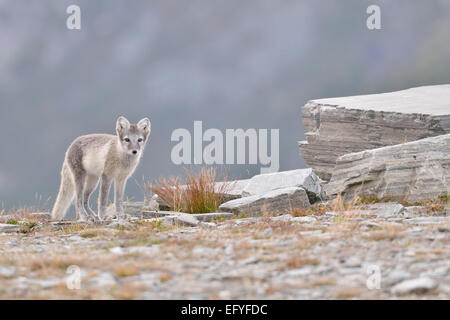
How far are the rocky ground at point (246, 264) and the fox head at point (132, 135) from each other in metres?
3.16

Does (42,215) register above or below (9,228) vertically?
below

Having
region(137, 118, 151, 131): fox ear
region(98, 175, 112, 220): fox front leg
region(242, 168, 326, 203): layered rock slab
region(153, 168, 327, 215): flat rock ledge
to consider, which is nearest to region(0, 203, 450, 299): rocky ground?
region(98, 175, 112, 220): fox front leg

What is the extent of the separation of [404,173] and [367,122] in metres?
4.57

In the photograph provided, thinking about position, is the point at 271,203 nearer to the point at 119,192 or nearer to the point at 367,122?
the point at 119,192

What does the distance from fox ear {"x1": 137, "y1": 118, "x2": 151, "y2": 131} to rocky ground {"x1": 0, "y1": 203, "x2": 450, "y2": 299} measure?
3656mm

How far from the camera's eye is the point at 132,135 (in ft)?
41.4

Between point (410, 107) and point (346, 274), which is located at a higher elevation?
point (410, 107)

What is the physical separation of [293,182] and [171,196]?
3.52 m

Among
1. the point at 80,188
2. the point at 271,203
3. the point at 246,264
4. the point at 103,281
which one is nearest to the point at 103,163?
the point at 80,188

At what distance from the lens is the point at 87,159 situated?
44.0 ft

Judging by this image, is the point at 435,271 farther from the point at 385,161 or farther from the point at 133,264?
the point at 385,161

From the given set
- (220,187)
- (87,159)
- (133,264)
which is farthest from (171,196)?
(133,264)

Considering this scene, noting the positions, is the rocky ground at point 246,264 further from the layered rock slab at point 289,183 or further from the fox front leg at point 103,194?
the layered rock slab at point 289,183
